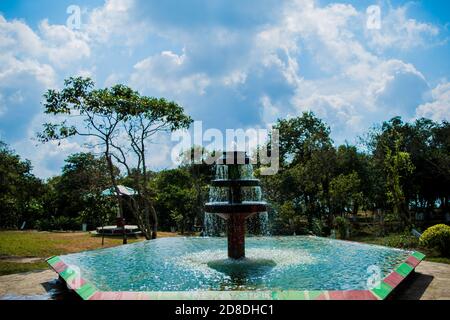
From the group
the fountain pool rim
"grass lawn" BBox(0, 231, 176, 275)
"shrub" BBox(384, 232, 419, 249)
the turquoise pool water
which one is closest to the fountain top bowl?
the turquoise pool water

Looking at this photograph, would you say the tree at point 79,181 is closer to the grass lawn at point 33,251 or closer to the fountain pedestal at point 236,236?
the grass lawn at point 33,251

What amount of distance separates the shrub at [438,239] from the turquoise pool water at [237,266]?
3548mm

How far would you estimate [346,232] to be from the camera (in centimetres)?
2356

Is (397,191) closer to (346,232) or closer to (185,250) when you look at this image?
(346,232)

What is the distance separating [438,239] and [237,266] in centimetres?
922

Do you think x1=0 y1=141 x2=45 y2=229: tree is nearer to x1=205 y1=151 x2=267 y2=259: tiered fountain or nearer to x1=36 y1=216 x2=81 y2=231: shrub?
x1=36 y1=216 x2=81 y2=231: shrub

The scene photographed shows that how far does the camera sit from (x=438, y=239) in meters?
14.6

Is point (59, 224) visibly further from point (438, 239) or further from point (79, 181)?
point (438, 239)

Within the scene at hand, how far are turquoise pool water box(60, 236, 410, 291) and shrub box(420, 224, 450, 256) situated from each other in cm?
355

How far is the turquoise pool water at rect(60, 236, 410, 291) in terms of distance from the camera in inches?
327

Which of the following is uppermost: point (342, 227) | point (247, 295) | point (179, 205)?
point (179, 205)

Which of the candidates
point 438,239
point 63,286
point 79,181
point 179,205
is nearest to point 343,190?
point 438,239
